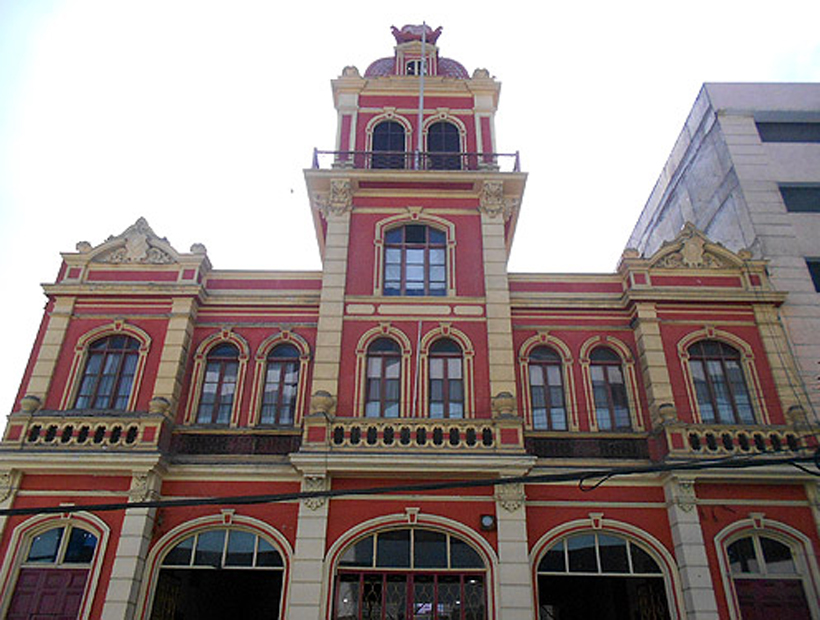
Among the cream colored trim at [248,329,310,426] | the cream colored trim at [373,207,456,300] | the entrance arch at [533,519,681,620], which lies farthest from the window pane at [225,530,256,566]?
the cream colored trim at [373,207,456,300]

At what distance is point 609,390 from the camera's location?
1634cm

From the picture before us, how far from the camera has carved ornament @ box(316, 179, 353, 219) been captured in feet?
60.2

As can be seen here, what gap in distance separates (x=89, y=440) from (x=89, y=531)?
2032mm

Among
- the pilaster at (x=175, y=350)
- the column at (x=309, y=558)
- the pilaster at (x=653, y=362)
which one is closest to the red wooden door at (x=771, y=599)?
the pilaster at (x=653, y=362)

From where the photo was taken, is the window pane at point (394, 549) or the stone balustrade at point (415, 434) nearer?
the window pane at point (394, 549)

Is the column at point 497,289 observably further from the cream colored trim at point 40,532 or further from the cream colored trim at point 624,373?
the cream colored trim at point 40,532

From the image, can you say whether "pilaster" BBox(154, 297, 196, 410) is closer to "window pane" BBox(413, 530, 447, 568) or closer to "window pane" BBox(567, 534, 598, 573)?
"window pane" BBox(413, 530, 447, 568)

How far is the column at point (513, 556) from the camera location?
13078mm

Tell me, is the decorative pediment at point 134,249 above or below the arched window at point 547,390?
above

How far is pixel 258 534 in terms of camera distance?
1423 cm

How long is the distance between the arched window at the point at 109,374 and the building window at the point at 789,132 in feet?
70.3

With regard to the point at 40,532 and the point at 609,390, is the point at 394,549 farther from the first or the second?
the point at 40,532

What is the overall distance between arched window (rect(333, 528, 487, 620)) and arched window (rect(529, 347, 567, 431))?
12.4ft

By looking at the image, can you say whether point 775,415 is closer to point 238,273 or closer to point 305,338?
point 305,338
